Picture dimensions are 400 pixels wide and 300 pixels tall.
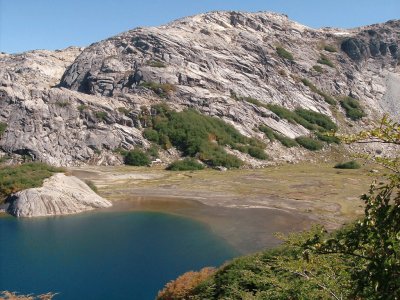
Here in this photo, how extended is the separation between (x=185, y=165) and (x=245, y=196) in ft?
125

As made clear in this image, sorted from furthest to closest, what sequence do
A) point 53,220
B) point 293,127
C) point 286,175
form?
point 293,127, point 286,175, point 53,220

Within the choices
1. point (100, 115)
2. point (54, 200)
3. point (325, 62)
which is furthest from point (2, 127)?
point (325, 62)

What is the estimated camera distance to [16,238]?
50438mm

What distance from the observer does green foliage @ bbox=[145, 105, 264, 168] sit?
121938mm

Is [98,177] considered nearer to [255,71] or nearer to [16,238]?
[16,238]

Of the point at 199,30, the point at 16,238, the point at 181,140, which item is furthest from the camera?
the point at 199,30

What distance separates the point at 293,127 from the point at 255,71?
34962 millimetres

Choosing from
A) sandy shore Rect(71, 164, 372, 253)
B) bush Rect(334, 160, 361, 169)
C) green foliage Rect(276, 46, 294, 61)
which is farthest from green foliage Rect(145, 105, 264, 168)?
green foliage Rect(276, 46, 294, 61)

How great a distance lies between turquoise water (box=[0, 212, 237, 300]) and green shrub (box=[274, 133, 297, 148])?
280 feet

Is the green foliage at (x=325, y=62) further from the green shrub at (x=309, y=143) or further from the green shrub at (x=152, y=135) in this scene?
the green shrub at (x=152, y=135)

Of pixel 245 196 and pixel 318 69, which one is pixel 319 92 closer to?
pixel 318 69

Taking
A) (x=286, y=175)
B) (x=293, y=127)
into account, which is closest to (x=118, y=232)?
(x=286, y=175)

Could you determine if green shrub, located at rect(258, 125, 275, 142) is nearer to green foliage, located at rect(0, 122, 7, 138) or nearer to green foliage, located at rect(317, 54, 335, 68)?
green foliage, located at rect(317, 54, 335, 68)

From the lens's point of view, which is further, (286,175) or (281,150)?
(281,150)
